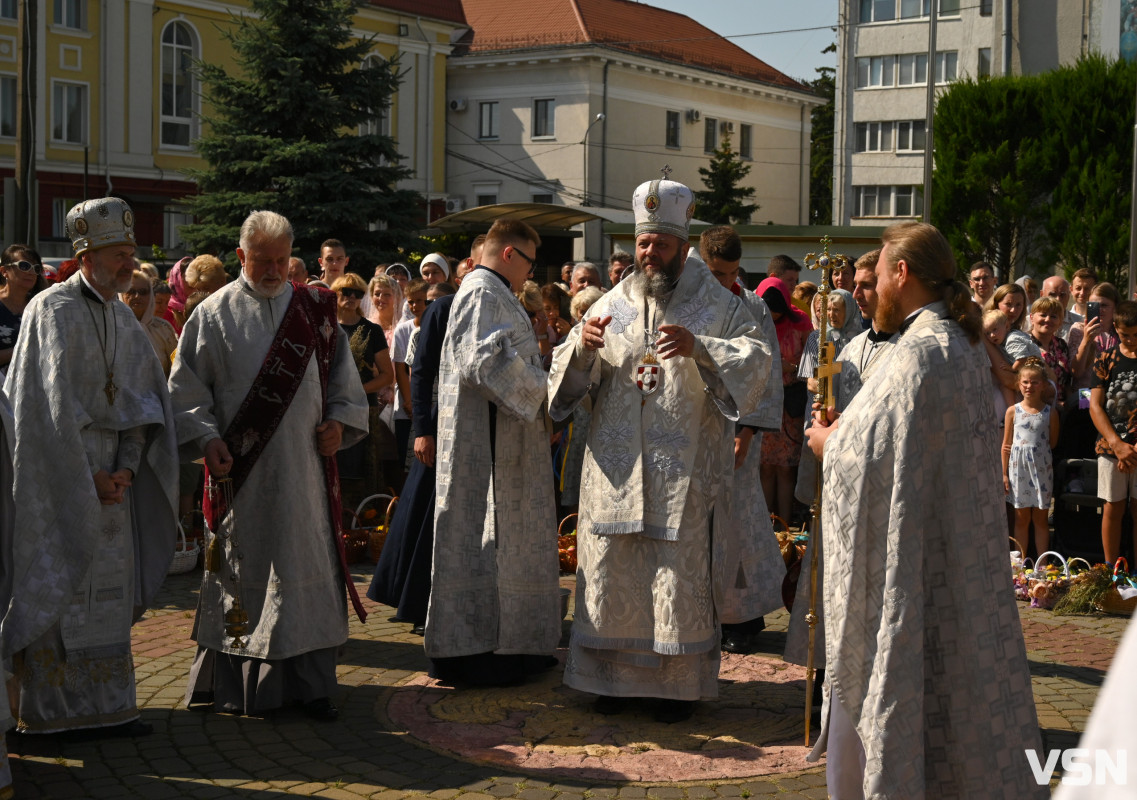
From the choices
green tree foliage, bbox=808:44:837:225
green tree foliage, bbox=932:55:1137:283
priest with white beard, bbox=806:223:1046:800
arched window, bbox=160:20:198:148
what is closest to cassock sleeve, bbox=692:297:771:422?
priest with white beard, bbox=806:223:1046:800

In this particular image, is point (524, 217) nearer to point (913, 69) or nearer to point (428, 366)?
point (428, 366)

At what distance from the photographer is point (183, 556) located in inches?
357

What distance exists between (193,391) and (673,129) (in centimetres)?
→ 4550

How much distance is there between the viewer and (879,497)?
163 inches

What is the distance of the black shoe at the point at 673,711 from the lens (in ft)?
19.3

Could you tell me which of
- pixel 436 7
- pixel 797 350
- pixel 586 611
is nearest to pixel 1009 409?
pixel 797 350

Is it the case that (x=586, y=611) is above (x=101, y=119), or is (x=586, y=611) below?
below

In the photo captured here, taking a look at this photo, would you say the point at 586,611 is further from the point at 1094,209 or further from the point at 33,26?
the point at 1094,209

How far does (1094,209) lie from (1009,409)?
75.9 feet

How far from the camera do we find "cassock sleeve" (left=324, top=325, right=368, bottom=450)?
6.15m

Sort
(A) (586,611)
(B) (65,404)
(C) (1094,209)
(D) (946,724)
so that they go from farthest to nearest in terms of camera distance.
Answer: (C) (1094,209) < (A) (586,611) < (B) (65,404) < (D) (946,724)

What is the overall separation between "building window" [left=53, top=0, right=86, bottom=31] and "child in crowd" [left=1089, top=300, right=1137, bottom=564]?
108ft

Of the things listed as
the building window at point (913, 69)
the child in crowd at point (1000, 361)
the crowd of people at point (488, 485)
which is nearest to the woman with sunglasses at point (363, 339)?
the crowd of people at point (488, 485)

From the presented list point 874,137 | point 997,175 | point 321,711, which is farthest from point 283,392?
point 874,137
